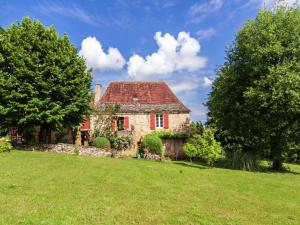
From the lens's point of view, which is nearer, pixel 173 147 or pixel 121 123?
pixel 173 147

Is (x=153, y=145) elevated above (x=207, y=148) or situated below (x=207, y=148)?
above

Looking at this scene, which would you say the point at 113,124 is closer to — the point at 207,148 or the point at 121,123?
the point at 121,123

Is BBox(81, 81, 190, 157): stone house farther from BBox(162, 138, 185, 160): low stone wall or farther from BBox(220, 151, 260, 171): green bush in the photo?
BBox(220, 151, 260, 171): green bush

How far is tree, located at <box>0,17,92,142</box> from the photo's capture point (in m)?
20.2

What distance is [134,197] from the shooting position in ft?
31.8

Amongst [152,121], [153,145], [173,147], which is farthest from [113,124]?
[173,147]

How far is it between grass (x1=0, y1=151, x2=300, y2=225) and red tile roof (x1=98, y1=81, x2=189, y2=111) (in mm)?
16917

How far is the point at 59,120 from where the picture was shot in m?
21.6

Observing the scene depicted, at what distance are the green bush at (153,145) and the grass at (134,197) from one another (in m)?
11.3

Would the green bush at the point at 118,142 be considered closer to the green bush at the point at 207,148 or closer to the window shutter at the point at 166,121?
the window shutter at the point at 166,121

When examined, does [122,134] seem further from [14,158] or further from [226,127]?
[14,158]

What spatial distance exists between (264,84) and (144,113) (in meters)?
14.7

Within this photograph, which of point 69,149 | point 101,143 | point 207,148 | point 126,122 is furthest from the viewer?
point 126,122

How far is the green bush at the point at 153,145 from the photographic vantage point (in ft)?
87.1
